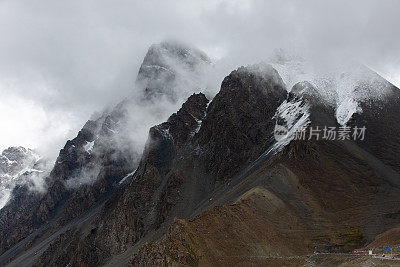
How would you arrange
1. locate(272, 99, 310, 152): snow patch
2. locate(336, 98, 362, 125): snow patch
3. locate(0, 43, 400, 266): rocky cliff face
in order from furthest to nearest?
locate(336, 98, 362, 125): snow patch → locate(272, 99, 310, 152): snow patch → locate(0, 43, 400, 266): rocky cliff face

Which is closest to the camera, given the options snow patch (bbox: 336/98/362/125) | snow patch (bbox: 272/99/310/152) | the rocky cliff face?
the rocky cliff face

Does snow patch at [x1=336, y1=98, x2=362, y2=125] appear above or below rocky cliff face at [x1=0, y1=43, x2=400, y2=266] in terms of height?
above

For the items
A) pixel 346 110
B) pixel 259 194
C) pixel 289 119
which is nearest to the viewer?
pixel 259 194

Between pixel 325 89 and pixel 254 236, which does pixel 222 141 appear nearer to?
pixel 325 89

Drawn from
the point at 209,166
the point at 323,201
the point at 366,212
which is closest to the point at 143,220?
the point at 209,166

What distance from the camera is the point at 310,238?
301ft

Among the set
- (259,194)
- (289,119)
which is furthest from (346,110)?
(259,194)

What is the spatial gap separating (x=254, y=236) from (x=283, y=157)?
53.0 metres

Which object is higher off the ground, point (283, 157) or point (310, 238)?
point (283, 157)

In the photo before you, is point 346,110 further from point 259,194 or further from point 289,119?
point 259,194

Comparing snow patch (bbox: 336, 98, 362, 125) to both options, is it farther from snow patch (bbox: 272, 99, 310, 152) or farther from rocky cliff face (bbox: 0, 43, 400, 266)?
snow patch (bbox: 272, 99, 310, 152)

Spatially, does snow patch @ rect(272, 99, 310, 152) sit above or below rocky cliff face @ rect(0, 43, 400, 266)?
above

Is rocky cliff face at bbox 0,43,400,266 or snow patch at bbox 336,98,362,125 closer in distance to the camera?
rocky cliff face at bbox 0,43,400,266

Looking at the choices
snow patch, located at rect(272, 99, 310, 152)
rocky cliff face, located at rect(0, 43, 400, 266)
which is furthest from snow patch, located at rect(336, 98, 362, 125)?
snow patch, located at rect(272, 99, 310, 152)
